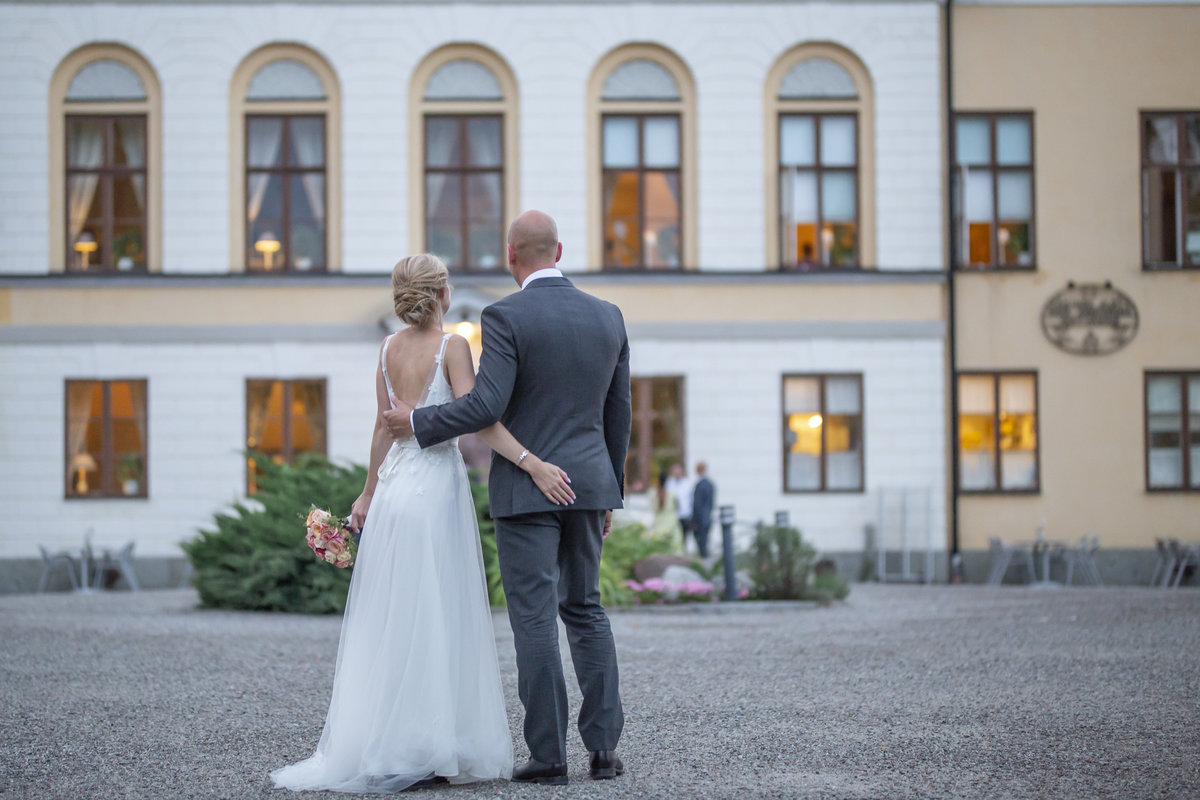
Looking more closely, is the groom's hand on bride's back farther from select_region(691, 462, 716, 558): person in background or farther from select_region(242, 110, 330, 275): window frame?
select_region(242, 110, 330, 275): window frame

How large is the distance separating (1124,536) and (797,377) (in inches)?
204

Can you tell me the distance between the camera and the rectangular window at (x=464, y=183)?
21266 mm

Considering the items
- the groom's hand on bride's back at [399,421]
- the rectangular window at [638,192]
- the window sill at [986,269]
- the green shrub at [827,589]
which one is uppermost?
the rectangular window at [638,192]

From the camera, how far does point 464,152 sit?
21.3 metres

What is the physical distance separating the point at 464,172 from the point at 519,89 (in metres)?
1.40

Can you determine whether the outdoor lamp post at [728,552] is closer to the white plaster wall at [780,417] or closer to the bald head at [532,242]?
the white plaster wall at [780,417]

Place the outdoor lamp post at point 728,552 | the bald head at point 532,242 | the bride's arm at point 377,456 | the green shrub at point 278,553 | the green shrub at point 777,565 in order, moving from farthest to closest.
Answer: the green shrub at point 777,565 → the outdoor lamp post at point 728,552 → the green shrub at point 278,553 → the bride's arm at point 377,456 → the bald head at point 532,242

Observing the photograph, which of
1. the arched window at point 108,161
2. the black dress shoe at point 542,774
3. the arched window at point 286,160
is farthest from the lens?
the arched window at point 286,160

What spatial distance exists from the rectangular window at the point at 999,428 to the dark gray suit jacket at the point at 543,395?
16.5m

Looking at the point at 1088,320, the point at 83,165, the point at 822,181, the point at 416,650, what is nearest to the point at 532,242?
the point at 416,650

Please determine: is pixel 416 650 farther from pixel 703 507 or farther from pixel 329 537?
pixel 703 507

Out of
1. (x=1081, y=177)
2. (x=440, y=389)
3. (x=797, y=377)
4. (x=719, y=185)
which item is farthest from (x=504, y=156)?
(x=440, y=389)

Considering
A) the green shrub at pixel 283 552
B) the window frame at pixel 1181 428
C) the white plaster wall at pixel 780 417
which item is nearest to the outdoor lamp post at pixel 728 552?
the green shrub at pixel 283 552

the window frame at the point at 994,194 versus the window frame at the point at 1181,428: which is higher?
the window frame at the point at 994,194
